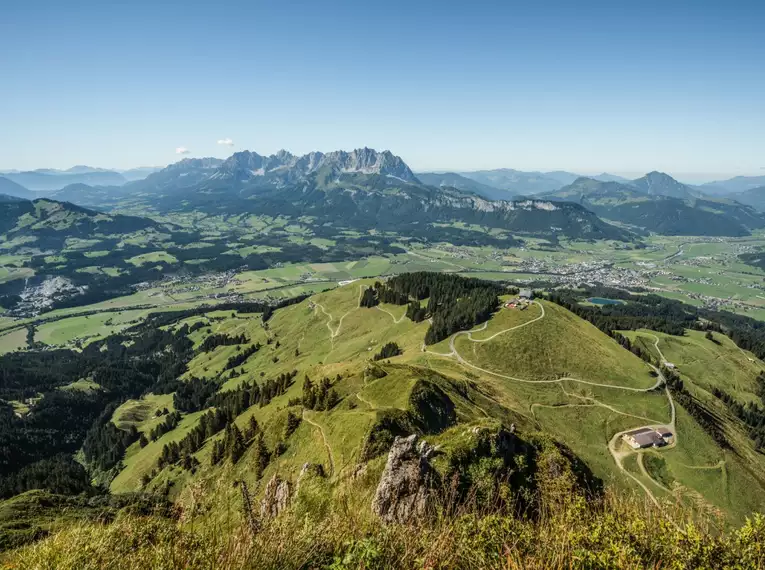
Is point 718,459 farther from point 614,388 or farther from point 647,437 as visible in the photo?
point 614,388

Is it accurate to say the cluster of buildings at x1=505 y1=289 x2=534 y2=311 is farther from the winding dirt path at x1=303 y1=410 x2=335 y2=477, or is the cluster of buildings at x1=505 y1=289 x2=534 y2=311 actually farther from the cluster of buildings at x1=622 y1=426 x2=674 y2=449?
the winding dirt path at x1=303 y1=410 x2=335 y2=477

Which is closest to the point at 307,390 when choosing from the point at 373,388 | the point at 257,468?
the point at 373,388

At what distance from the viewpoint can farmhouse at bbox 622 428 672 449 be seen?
3656 inches

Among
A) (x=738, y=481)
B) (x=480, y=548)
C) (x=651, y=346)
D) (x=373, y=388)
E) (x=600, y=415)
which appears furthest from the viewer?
(x=651, y=346)

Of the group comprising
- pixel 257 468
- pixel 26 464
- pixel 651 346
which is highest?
pixel 257 468

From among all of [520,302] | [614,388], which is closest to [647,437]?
[614,388]

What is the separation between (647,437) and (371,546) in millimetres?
106105

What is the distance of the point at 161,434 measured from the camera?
16688 centimetres

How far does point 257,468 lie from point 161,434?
125m

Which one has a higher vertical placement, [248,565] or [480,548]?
[248,565]

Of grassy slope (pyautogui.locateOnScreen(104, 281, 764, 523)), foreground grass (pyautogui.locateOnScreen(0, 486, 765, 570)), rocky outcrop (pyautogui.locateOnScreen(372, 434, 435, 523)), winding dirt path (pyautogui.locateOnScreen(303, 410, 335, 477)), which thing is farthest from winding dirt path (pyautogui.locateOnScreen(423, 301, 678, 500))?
foreground grass (pyautogui.locateOnScreen(0, 486, 765, 570))

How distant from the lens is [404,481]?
30.9 metres

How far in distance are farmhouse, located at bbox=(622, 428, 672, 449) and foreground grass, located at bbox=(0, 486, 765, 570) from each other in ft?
301

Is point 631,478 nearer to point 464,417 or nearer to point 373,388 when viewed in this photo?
point 464,417
